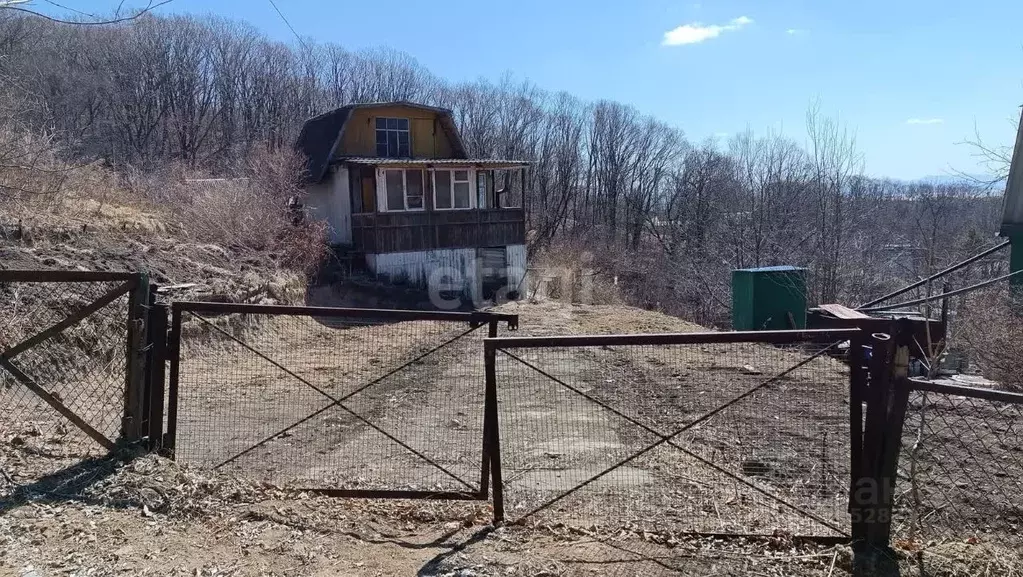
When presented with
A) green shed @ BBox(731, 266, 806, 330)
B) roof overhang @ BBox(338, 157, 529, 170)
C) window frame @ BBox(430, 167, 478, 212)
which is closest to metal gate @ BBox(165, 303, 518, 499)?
green shed @ BBox(731, 266, 806, 330)

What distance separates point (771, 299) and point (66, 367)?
10806mm

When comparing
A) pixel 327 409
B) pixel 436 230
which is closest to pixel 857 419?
pixel 327 409

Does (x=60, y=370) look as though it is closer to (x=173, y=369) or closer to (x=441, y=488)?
(x=173, y=369)

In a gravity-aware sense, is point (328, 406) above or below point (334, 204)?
below

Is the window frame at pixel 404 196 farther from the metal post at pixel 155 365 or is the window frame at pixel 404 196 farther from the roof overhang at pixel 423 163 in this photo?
the metal post at pixel 155 365

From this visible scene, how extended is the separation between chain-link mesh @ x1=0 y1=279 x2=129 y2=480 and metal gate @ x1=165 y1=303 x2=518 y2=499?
27.3 inches

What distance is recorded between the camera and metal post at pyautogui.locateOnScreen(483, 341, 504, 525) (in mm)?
3746

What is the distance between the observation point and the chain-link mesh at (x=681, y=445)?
4141mm

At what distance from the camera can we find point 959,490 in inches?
190

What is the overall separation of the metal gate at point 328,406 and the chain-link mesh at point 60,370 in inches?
27.3

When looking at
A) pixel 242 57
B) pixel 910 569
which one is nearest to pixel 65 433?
pixel 910 569

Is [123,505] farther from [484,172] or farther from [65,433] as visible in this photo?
[484,172]

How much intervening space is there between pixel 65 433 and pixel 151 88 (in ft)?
138

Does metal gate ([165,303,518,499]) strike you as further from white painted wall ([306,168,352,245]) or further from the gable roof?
the gable roof
